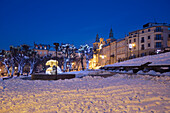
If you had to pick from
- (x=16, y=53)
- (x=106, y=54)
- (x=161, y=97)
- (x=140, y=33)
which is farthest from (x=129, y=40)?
(x=161, y=97)

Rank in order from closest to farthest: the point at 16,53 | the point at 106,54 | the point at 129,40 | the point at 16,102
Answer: the point at 16,102
the point at 16,53
the point at 129,40
the point at 106,54

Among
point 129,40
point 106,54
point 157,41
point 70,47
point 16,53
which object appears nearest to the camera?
point 16,53

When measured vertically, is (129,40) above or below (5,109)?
above

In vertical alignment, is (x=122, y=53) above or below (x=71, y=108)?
above

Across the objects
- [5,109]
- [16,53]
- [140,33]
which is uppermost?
[140,33]

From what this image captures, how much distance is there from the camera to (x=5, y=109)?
473 centimetres

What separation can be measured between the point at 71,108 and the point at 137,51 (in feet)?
153

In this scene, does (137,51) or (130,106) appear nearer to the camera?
(130,106)

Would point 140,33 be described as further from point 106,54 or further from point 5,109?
point 5,109

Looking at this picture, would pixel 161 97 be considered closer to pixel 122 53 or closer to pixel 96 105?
pixel 96 105

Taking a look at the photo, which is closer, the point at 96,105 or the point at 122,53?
the point at 96,105

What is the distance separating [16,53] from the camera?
33.9 m

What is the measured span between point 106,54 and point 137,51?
23288 mm

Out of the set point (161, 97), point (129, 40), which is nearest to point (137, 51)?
point (129, 40)
